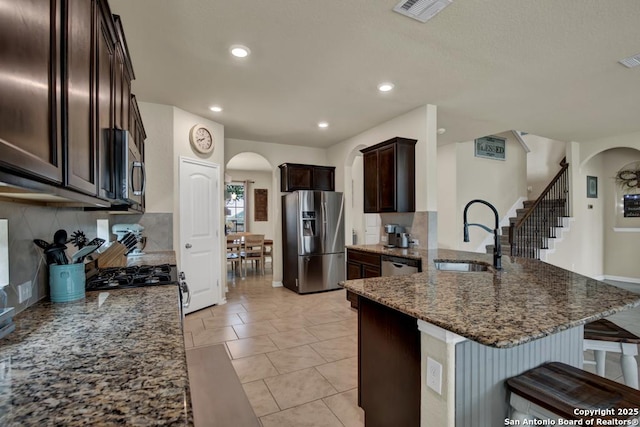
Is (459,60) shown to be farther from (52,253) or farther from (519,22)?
(52,253)

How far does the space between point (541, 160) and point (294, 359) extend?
7849 mm

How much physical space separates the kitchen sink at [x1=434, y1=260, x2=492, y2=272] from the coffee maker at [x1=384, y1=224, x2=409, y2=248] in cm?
101

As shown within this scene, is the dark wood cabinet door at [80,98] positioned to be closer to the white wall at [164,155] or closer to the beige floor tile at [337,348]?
the beige floor tile at [337,348]

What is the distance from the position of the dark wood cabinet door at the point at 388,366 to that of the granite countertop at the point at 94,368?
3.22ft

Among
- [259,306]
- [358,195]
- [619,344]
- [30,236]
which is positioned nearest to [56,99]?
[30,236]

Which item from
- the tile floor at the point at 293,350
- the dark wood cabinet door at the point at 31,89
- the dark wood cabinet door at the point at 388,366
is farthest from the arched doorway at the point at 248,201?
the dark wood cabinet door at the point at 31,89

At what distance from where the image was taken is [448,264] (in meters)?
2.87

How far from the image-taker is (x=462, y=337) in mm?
1195

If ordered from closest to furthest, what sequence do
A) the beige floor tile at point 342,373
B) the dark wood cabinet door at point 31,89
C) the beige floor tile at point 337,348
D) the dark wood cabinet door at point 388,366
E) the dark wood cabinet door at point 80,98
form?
the dark wood cabinet door at point 31,89, the dark wood cabinet door at point 80,98, the dark wood cabinet door at point 388,366, the beige floor tile at point 342,373, the beige floor tile at point 337,348

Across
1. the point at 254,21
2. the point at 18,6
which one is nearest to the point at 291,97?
the point at 254,21

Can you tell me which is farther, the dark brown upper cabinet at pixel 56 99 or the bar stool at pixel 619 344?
the bar stool at pixel 619 344

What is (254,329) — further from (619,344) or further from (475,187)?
(475,187)

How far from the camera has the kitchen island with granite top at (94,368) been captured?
2.11ft

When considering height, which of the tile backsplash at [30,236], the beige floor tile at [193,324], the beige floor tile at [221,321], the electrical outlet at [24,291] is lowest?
the beige floor tile at [221,321]
